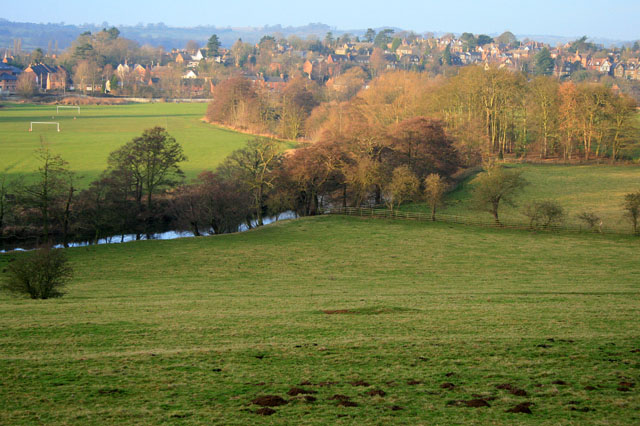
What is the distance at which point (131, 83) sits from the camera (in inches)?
7254

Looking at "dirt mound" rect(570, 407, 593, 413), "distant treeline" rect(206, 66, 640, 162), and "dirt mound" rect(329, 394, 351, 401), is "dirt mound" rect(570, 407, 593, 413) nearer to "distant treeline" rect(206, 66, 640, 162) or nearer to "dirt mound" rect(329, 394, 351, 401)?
"dirt mound" rect(329, 394, 351, 401)

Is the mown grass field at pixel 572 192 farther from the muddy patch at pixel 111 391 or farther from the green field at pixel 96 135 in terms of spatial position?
the muddy patch at pixel 111 391

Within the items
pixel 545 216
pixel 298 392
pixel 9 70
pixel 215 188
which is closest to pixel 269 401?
pixel 298 392

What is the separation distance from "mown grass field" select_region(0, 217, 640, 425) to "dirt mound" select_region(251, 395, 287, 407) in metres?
0.15

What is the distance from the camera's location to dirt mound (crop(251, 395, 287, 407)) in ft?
34.3

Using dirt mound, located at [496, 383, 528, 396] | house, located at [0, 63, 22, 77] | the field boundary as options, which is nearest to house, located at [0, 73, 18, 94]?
house, located at [0, 63, 22, 77]

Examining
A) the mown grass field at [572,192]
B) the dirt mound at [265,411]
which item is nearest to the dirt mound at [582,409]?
the dirt mound at [265,411]

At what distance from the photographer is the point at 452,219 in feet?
157

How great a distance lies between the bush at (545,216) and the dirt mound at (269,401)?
121 ft

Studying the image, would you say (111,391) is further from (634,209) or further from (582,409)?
(634,209)

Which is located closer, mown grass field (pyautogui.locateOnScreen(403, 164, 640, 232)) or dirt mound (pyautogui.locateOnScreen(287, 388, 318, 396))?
dirt mound (pyautogui.locateOnScreen(287, 388, 318, 396))

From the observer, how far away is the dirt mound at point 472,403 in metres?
10.4

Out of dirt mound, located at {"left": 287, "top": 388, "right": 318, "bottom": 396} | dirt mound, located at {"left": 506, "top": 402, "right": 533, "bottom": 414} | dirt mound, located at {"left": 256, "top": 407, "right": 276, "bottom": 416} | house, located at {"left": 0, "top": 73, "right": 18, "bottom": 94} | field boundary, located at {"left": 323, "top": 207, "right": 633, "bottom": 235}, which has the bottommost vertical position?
field boundary, located at {"left": 323, "top": 207, "right": 633, "bottom": 235}

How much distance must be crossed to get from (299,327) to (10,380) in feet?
24.2
